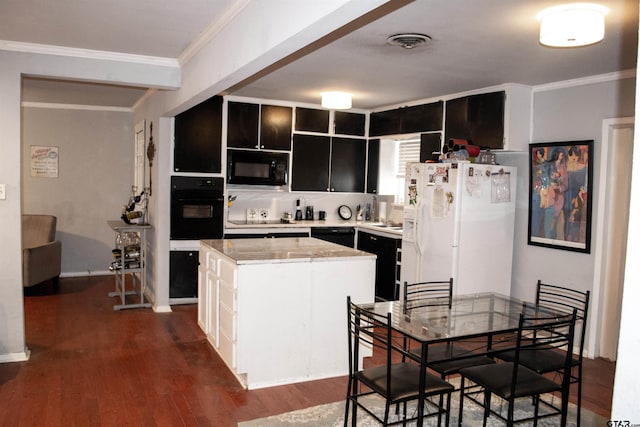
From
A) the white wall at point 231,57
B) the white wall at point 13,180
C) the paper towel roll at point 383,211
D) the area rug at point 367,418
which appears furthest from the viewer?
the paper towel roll at point 383,211

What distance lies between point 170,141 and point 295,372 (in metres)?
2.96

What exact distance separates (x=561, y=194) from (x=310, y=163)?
297 centimetres

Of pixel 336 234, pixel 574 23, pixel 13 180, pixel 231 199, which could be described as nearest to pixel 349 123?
pixel 336 234

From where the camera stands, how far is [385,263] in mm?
5852

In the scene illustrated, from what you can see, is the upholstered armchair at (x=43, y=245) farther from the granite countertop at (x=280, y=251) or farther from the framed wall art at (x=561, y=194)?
the framed wall art at (x=561, y=194)

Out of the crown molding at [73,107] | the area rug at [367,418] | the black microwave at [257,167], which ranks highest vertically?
the crown molding at [73,107]

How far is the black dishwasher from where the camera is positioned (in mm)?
6269

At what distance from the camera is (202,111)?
18.6 ft

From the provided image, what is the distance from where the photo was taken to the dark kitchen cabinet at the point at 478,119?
4.73m

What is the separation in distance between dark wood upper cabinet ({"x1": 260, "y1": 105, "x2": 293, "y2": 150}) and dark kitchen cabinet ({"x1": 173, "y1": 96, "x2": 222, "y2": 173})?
571mm

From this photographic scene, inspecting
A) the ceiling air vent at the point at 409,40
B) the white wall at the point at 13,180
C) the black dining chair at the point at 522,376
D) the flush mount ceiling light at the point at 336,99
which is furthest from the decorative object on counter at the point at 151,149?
the black dining chair at the point at 522,376

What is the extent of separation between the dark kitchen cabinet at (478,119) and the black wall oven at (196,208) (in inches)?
101

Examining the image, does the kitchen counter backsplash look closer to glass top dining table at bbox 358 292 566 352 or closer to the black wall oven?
the black wall oven

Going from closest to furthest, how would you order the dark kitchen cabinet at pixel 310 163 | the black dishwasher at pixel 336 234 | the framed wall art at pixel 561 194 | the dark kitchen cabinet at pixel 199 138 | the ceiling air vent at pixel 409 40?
the ceiling air vent at pixel 409 40, the framed wall art at pixel 561 194, the dark kitchen cabinet at pixel 199 138, the black dishwasher at pixel 336 234, the dark kitchen cabinet at pixel 310 163
